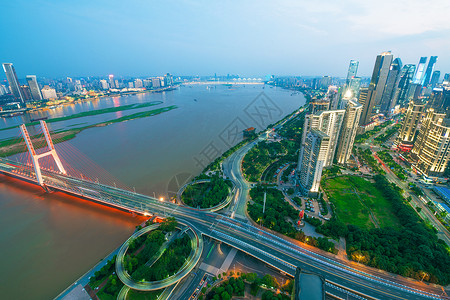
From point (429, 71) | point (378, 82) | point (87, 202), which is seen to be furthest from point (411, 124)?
point (429, 71)

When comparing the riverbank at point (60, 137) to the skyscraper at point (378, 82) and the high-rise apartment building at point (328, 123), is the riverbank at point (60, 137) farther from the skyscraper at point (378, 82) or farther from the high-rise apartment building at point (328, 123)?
the skyscraper at point (378, 82)

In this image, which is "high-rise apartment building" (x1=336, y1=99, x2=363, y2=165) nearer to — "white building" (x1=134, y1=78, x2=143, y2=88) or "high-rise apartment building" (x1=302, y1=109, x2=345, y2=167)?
"high-rise apartment building" (x1=302, y1=109, x2=345, y2=167)

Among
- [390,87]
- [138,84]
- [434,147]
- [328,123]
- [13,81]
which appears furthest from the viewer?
[138,84]

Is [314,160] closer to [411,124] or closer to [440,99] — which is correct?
[411,124]

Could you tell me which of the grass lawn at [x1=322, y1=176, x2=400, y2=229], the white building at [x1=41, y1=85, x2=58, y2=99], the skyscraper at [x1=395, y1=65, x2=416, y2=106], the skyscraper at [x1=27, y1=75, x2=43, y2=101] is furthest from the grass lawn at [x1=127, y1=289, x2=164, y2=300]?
the white building at [x1=41, y1=85, x2=58, y2=99]

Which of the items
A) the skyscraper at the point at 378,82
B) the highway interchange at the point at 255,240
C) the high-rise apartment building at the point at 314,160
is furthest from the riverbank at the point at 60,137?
the skyscraper at the point at 378,82

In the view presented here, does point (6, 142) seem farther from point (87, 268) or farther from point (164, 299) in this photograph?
point (164, 299)
